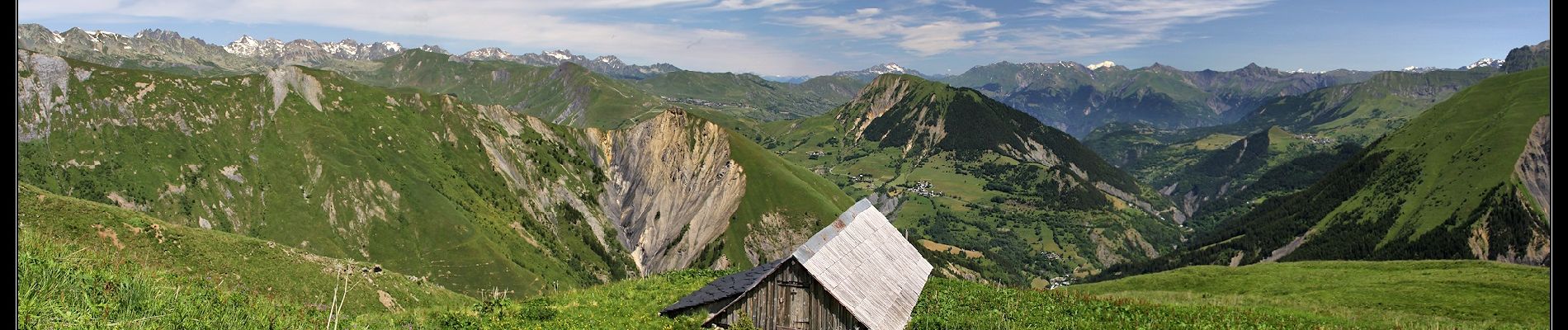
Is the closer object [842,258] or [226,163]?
[842,258]

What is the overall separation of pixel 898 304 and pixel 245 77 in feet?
623

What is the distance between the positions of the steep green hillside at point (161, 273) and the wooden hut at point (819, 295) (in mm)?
12401

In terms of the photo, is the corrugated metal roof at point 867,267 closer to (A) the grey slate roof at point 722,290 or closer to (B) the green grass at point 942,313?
(A) the grey slate roof at point 722,290

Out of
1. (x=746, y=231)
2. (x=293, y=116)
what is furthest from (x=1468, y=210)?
(x=293, y=116)

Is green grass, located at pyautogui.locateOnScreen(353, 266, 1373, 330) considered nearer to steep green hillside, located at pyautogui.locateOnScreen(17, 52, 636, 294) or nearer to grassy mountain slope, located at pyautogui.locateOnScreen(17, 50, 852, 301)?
steep green hillside, located at pyautogui.locateOnScreen(17, 52, 636, 294)

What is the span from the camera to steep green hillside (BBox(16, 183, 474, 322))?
14.5 meters

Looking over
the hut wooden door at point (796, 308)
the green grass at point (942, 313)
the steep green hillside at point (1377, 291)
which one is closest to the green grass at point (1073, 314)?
the green grass at point (942, 313)

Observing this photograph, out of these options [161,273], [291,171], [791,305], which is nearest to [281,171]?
[291,171]

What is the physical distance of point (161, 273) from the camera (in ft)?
64.3

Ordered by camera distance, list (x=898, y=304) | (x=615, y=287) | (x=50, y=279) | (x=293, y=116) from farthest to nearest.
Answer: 1. (x=293, y=116)
2. (x=615, y=287)
3. (x=898, y=304)
4. (x=50, y=279)

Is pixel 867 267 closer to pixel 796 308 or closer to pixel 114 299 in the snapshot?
pixel 796 308

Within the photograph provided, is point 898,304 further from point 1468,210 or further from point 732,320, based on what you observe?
point 1468,210

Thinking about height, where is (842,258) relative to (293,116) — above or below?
below

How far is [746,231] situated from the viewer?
186 metres
